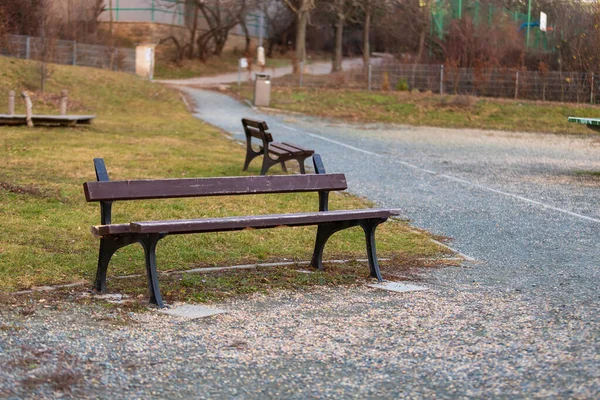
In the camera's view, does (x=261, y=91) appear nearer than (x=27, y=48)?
Yes

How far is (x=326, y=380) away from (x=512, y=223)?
578cm

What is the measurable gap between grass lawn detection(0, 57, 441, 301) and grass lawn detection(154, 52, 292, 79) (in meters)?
27.3

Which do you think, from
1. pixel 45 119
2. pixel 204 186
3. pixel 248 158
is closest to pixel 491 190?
pixel 248 158

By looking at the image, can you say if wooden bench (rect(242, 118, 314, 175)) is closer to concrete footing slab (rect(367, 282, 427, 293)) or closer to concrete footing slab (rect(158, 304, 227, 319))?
concrete footing slab (rect(367, 282, 427, 293))

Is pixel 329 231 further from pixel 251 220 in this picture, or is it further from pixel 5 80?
pixel 5 80

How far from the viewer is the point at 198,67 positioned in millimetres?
49281

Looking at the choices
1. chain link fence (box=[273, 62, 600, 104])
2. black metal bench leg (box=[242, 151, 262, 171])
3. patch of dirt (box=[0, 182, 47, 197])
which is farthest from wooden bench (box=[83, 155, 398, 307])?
chain link fence (box=[273, 62, 600, 104])

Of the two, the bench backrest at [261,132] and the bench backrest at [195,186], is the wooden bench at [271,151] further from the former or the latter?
the bench backrest at [195,186]

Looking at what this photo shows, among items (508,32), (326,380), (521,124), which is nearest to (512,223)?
(326,380)

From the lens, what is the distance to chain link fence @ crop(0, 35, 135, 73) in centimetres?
3318

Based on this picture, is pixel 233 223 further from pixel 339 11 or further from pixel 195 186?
pixel 339 11

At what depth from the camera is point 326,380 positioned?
4531 millimetres

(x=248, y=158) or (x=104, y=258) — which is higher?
(x=248, y=158)

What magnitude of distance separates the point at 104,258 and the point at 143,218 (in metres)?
2.95
